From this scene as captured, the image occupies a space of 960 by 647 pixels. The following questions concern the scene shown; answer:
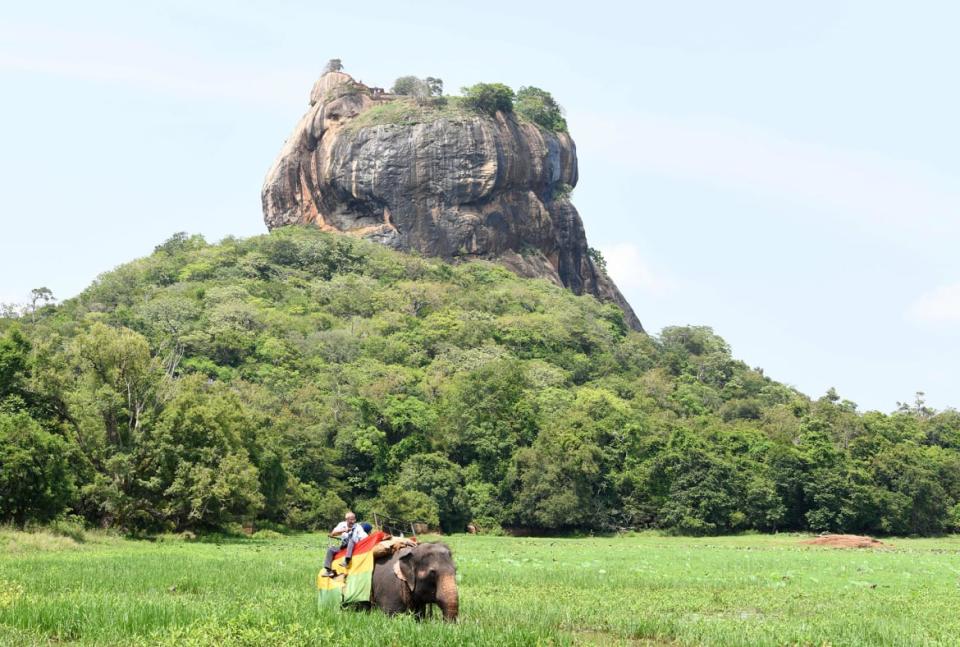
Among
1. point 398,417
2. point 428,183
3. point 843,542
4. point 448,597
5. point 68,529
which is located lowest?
point 843,542

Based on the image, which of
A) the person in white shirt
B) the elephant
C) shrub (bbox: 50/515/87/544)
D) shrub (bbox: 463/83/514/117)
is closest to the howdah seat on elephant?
the elephant

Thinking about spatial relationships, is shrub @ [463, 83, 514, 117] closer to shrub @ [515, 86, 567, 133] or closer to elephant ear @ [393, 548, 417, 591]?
shrub @ [515, 86, 567, 133]

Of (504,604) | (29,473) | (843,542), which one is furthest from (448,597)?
(843,542)

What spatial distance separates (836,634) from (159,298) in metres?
91.9

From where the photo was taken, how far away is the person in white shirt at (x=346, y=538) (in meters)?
13.8

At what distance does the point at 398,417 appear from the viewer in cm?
6781

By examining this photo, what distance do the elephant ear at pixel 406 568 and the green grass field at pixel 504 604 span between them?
38.1 inches

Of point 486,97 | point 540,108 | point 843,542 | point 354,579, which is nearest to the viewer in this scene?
point 354,579

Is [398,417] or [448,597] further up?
[398,417]

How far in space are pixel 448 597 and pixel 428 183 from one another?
4620 inches

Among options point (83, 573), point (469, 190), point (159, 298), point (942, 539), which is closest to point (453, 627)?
point (83, 573)

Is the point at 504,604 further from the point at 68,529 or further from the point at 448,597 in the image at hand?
the point at 68,529

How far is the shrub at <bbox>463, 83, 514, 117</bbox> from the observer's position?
135 meters

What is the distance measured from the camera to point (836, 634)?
12242 mm
